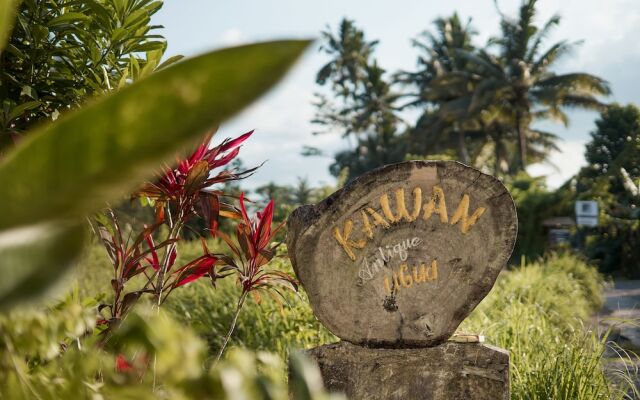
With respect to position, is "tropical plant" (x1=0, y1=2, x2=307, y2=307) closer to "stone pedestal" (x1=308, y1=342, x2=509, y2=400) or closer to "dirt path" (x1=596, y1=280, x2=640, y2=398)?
"stone pedestal" (x1=308, y1=342, x2=509, y2=400)

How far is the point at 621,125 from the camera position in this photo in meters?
19.2

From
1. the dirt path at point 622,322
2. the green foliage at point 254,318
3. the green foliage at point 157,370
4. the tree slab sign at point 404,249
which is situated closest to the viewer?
the green foliage at point 157,370

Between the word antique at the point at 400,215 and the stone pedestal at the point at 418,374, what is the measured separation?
45 centimetres

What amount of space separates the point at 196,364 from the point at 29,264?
18 centimetres

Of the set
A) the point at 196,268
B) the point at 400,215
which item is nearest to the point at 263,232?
the point at 196,268

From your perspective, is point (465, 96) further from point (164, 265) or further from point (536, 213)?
point (164, 265)

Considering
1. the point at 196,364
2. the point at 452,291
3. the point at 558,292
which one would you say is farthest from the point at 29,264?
the point at 558,292

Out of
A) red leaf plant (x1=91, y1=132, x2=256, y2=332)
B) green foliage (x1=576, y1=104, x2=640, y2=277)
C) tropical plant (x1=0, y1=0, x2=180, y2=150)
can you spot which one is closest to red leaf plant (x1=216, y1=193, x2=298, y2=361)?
red leaf plant (x1=91, y1=132, x2=256, y2=332)

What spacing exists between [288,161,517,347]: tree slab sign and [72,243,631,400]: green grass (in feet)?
0.70

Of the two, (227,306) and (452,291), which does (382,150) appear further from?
(452,291)

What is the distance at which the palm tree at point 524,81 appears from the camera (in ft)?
75.9

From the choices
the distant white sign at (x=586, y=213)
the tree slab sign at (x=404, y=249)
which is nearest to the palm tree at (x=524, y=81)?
the distant white sign at (x=586, y=213)

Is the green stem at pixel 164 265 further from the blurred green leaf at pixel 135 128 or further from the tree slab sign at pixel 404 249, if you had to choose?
the blurred green leaf at pixel 135 128

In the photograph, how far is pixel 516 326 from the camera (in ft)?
14.3
